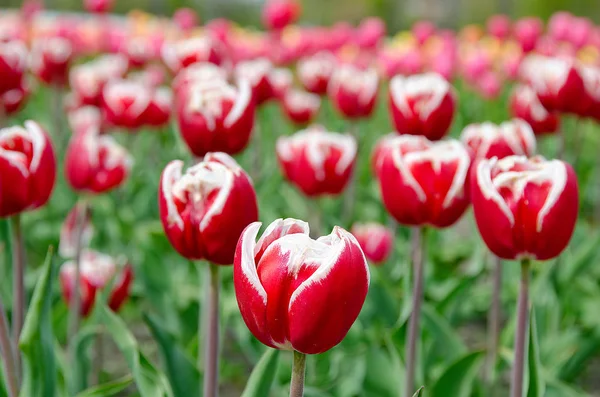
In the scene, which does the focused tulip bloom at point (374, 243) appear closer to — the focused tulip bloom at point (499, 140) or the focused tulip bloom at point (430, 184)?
the focused tulip bloom at point (499, 140)

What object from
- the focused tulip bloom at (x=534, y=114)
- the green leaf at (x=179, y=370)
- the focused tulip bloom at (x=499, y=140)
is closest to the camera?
the green leaf at (x=179, y=370)

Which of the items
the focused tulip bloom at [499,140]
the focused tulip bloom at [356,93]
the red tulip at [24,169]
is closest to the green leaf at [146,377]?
the red tulip at [24,169]

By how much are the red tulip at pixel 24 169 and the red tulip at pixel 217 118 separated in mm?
462

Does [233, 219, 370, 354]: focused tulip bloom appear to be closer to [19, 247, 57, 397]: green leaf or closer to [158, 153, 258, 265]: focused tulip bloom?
[158, 153, 258, 265]: focused tulip bloom

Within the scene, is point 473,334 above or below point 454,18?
above

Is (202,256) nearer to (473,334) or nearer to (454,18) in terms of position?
(473,334)

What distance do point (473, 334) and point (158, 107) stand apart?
5.21ft

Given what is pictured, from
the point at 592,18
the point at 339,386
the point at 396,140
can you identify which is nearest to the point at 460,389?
the point at 339,386

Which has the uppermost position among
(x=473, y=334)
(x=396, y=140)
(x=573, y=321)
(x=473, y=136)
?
(x=396, y=140)

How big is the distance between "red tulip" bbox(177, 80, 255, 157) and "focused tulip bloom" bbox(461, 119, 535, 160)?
1.75 feet

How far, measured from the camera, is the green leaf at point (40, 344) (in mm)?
1399

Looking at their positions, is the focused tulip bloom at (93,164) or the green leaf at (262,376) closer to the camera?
the green leaf at (262,376)

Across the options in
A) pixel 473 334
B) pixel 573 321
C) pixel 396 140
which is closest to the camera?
pixel 396 140

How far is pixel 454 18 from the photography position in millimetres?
21562
